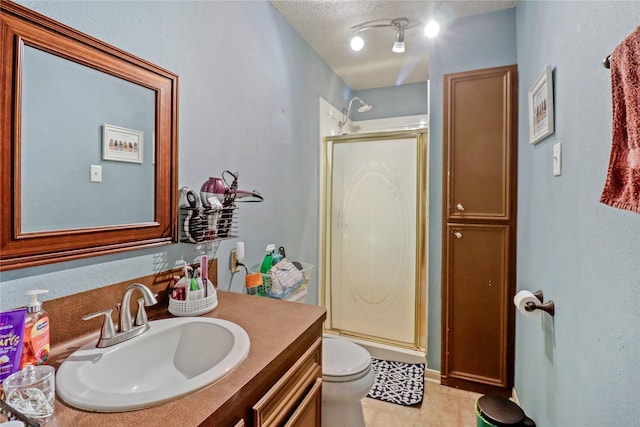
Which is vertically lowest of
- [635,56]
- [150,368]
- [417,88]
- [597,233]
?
[150,368]

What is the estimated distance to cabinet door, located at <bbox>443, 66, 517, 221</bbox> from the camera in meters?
1.95

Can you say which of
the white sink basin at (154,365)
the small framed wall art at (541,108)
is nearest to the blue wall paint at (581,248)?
the small framed wall art at (541,108)

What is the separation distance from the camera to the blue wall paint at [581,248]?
0.73 metres

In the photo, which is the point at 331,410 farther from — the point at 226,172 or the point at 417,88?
the point at 417,88

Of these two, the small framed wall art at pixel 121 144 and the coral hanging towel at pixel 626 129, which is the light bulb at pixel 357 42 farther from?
the coral hanging towel at pixel 626 129

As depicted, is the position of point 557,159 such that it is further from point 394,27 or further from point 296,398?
point 394,27

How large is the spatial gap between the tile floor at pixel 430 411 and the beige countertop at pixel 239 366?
40.9 inches

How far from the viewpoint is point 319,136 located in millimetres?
2545

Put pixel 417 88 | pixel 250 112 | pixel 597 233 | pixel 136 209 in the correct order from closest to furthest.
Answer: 1. pixel 597 233
2. pixel 136 209
3. pixel 250 112
4. pixel 417 88

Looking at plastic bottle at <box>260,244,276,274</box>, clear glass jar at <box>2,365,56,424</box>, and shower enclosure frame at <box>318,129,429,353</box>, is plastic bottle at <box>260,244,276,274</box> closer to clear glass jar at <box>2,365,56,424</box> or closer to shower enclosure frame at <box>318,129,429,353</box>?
shower enclosure frame at <box>318,129,429,353</box>

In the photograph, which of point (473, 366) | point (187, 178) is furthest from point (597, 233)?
point (473, 366)

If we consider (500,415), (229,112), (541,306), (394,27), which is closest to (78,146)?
(229,112)

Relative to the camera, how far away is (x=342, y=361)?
5.22 feet

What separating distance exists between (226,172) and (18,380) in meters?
1.05
